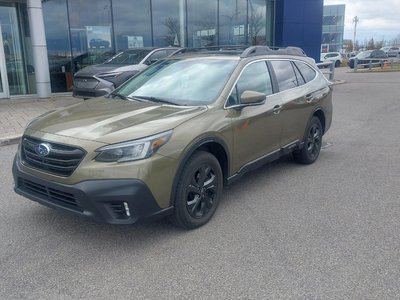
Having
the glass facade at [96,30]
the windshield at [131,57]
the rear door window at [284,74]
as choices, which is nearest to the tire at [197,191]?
the rear door window at [284,74]

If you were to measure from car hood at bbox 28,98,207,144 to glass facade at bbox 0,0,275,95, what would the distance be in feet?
34.6

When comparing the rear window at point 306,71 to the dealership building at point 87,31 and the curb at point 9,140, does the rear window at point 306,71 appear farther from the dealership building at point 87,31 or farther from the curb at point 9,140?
the dealership building at point 87,31

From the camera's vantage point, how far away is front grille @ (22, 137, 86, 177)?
126 inches

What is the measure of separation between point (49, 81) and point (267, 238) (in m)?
11.6

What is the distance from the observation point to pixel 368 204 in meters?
4.42

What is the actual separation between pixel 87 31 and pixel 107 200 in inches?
496

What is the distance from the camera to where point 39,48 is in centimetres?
1255

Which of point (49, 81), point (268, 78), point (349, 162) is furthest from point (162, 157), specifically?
point (49, 81)

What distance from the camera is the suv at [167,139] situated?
10.4 ft

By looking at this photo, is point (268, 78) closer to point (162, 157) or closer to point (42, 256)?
point (162, 157)

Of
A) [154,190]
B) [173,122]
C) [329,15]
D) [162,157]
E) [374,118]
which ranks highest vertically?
[329,15]

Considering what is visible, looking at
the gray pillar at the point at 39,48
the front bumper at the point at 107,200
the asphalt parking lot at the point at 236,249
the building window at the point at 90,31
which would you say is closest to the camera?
the asphalt parking lot at the point at 236,249

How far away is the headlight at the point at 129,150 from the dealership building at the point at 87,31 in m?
10.9

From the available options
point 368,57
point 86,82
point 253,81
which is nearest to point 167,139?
point 253,81
